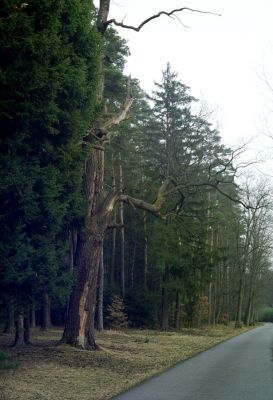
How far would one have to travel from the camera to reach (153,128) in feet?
113

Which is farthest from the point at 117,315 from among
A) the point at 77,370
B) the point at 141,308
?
the point at 77,370

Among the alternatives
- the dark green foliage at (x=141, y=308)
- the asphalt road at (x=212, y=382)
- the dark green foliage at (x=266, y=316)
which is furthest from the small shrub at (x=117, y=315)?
the dark green foliage at (x=266, y=316)

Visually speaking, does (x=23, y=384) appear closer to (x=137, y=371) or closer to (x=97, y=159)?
(x=137, y=371)

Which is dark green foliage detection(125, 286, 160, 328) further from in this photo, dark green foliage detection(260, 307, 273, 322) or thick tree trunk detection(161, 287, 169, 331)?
dark green foliage detection(260, 307, 273, 322)

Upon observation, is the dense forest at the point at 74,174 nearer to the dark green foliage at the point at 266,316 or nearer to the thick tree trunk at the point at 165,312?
the thick tree trunk at the point at 165,312

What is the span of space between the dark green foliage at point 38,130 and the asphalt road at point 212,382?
10.4ft

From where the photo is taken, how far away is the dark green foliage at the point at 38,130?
9.42m

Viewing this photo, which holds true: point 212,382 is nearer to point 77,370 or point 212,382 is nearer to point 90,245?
point 77,370

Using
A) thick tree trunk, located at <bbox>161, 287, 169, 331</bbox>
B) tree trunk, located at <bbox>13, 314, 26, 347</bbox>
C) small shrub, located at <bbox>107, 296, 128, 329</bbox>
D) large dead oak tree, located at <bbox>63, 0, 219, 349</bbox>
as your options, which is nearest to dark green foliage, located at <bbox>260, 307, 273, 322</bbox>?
thick tree trunk, located at <bbox>161, 287, 169, 331</bbox>

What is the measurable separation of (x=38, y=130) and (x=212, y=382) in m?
6.33

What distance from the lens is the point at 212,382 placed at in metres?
11.0

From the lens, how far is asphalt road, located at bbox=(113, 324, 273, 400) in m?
9.24

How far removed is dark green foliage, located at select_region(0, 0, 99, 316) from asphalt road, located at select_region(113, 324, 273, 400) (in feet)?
10.4

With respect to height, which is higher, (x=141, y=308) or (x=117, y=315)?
(x=141, y=308)
